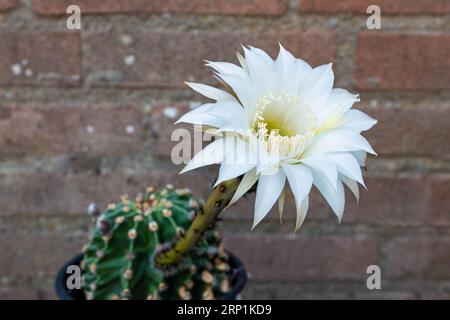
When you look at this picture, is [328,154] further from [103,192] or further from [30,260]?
[30,260]

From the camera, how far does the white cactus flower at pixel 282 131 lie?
322mm

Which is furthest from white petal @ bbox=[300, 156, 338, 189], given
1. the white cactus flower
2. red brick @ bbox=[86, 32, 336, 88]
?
red brick @ bbox=[86, 32, 336, 88]

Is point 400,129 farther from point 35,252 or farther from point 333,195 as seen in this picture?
point 35,252

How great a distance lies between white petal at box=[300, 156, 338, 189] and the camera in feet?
1.02

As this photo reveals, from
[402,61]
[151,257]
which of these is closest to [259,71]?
[151,257]

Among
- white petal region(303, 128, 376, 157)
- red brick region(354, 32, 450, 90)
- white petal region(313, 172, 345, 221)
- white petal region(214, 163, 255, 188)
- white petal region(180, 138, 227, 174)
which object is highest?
red brick region(354, 32, 450, 90)

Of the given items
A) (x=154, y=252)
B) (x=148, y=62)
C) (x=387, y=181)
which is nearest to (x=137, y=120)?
(x=148, y=62)

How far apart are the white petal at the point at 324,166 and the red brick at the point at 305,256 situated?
0.35 meters

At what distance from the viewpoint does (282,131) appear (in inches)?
15.2

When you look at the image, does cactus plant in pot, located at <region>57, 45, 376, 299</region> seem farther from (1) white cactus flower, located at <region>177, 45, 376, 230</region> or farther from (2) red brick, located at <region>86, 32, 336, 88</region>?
(2) red brick, located at <region>86, 32, 336, 88</region>

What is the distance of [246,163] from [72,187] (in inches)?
15.1

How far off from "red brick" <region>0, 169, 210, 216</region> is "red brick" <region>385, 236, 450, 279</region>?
0.26 metres

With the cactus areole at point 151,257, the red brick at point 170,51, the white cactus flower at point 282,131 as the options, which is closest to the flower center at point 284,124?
the white cactus flower at point 282,131
